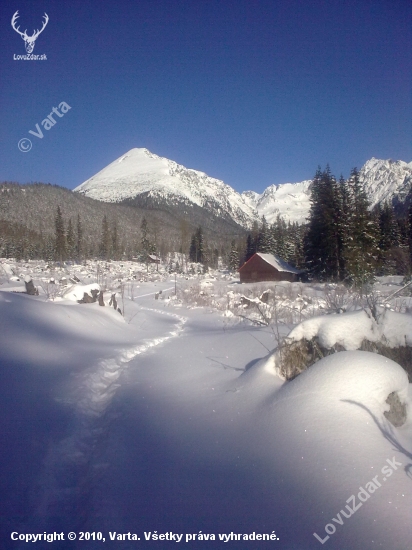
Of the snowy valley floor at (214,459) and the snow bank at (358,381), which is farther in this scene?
the snow bank at (358,381)

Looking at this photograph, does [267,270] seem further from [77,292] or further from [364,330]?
[364,330]

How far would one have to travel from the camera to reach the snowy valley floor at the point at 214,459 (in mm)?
2443

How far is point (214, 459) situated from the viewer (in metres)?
3.28

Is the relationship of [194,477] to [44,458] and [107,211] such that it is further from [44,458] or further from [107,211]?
[107,211]

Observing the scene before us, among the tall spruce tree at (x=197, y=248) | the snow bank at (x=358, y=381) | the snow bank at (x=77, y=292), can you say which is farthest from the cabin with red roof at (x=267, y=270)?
the snow bank at (x=358, y=381)

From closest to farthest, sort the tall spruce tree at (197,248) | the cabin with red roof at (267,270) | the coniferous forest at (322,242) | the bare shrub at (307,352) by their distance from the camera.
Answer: the bare shrub at (307,352), the coniferous forest at (322,242), the cabin with red roof at (267,270), the tall spruce tree at (197,248)

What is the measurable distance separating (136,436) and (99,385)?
213 centimetres

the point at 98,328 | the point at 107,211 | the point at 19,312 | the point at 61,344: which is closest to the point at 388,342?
the point at 61,344

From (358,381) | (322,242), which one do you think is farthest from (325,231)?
(358,381)

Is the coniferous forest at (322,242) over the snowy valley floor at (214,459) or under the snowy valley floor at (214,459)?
over

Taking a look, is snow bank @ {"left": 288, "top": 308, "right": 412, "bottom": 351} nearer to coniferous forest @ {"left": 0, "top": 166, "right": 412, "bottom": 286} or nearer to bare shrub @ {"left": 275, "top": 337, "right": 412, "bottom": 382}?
bare shrub @ {"left": 275, "top": 337, "right": 412, "bottom": 382}

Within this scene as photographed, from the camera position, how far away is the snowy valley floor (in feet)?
8.02

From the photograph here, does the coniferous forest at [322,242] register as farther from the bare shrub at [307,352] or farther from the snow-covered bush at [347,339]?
the bare shrub at [307,352]

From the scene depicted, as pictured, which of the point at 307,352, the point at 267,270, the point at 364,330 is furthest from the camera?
the point at 267,270
